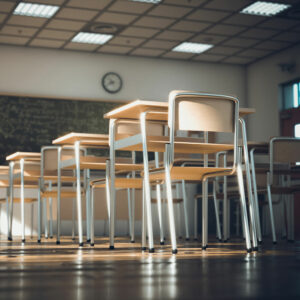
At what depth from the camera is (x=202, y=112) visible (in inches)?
122

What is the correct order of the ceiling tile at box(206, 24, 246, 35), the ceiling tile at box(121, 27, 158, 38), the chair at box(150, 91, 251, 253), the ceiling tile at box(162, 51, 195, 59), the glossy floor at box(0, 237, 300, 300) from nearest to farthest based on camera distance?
1. the glossy floor at box(0, 237, 300, 300)
2. the chair at box(150, 91, 251, 253)
3. the ceiling tile at box(206, 24, 246, 35)
4. the ceiling tile at box(121, 27, 158, 38)
5. the ceiling tile at box(162, 51, 195, 59)

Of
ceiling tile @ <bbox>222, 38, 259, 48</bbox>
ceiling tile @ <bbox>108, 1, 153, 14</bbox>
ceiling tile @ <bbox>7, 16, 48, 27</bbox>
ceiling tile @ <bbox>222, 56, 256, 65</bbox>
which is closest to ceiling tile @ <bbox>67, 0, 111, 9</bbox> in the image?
ceiling tile @ <bbox>108, 1, 153, 14</bbox>

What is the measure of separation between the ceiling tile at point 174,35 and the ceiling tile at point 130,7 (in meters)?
0.97

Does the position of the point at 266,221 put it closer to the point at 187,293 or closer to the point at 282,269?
the point at 282,269

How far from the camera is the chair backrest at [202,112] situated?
305 cm

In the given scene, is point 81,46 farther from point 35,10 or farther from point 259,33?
point 259,33

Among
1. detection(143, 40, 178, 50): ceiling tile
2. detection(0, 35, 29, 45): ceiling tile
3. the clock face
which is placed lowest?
the clock face

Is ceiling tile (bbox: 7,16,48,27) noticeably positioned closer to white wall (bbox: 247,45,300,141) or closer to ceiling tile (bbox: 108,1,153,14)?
ceiling tile (bbox: 108,1,153,14)

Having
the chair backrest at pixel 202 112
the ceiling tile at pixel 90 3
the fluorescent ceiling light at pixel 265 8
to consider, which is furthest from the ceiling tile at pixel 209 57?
the chair backrest at pixel 202 112

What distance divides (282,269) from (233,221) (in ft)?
21.0

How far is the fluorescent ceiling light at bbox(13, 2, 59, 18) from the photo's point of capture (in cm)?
735

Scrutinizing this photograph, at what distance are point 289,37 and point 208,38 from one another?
3.94 feet

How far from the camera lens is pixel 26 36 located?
28.1 feet

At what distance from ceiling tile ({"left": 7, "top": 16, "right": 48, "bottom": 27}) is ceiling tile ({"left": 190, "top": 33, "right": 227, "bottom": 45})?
2.27m
